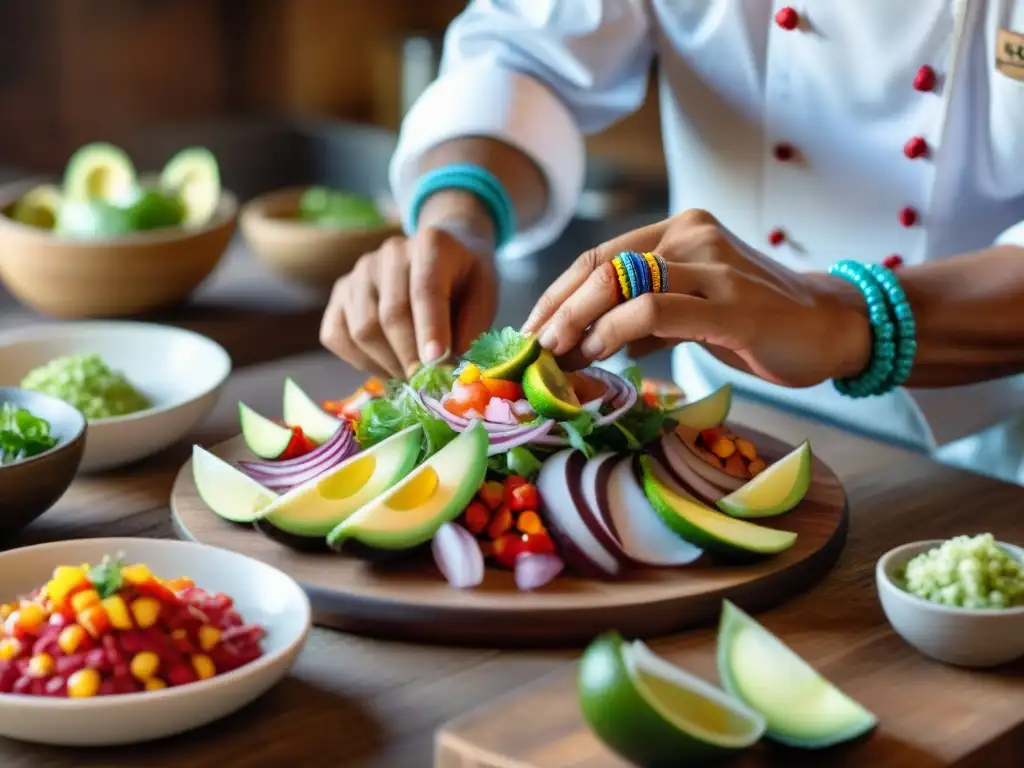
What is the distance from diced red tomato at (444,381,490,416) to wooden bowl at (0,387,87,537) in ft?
1.39

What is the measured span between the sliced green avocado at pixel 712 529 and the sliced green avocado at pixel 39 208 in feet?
5.44

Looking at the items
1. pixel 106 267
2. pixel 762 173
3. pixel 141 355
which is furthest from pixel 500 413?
pixel 106 267

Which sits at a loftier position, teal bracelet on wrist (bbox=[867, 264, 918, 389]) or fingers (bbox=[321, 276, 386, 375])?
teal bracelet on wrist (bbox=[867, 264, 918, 389])

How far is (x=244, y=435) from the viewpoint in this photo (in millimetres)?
1726

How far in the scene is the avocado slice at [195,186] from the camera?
2.69m

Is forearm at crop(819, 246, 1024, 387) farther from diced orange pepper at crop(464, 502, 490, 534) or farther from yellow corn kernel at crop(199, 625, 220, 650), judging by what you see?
yellow corn kernel at crop(199, 625, 220, 650)

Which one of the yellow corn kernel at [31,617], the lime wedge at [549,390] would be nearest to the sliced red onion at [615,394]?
the lime wedge at [549,390]

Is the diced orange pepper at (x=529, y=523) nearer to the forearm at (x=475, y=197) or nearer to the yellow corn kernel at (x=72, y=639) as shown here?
the yellow corn kernel at (x=72, y=639)

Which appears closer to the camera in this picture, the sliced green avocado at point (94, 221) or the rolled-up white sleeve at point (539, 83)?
the rolled-up white sleeve at point (539, 83)

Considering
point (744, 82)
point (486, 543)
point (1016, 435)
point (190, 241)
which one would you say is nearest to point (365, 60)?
point (190, 241)

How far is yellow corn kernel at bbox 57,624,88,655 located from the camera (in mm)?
1090

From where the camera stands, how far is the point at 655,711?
1.01 m

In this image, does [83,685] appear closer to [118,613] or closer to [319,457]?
[118,613]

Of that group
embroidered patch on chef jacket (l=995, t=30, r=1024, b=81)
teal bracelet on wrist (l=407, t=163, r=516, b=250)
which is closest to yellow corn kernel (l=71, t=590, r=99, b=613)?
teal bracelet on wrist (l=407, t=163, r=516, b=250)
